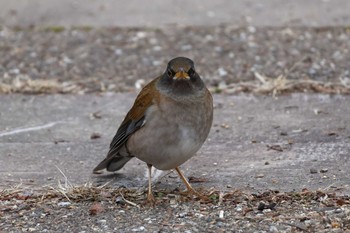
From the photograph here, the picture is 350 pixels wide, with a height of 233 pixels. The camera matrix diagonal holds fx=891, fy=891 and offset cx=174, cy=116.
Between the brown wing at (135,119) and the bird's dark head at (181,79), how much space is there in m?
0.11

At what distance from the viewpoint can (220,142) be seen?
7.18 m

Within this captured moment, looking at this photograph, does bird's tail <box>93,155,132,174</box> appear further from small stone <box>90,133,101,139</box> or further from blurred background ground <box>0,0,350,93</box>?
blurred background ground <box>0,0,350,93</box>

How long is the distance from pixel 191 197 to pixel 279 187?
0.61 m

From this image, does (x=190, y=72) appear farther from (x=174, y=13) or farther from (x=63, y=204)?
(x=174, y=13)

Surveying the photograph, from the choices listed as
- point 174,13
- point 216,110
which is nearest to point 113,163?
point 216,110

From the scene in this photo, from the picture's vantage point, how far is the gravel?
28.9 feet

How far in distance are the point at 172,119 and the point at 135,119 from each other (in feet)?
1.18

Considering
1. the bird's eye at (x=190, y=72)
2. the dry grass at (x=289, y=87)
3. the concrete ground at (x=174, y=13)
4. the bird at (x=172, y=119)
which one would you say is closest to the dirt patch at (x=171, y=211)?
the bird at (x=172, y=119)

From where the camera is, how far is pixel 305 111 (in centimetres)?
780

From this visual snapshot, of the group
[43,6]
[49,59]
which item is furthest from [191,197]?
[43,6]

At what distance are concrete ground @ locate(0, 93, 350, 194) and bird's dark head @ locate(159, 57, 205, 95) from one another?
2.41 feet

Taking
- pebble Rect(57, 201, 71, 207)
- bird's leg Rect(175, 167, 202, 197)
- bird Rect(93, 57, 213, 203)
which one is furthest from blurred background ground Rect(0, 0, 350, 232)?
bird Rect(93, 57, 213, 203)

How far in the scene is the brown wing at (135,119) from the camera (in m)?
5.86

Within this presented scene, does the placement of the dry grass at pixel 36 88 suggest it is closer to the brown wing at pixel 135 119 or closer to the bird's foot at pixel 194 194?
the brown wing at pixel 135 119
